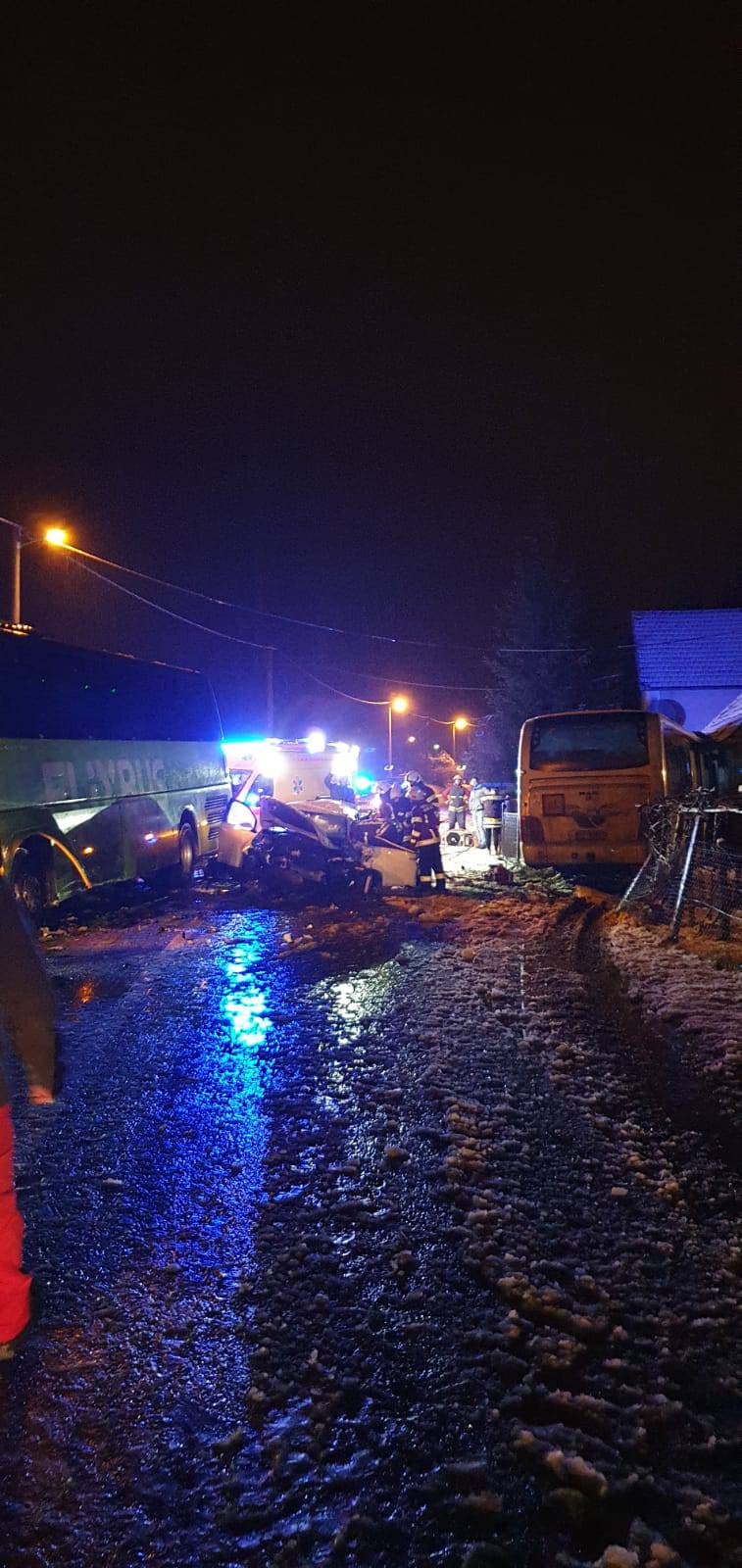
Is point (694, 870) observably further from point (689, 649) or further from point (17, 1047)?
point (689, 649)

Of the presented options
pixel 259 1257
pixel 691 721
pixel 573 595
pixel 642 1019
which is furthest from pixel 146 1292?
pixel 573 595

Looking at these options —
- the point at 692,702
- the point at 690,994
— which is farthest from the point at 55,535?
the point at 692,702

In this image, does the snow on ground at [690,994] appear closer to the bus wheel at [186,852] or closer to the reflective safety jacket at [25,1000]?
the reflective safety jacket at [25,1000]

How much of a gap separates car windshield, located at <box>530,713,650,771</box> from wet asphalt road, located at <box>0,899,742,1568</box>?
913 cm

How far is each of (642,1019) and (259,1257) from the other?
4278 mm

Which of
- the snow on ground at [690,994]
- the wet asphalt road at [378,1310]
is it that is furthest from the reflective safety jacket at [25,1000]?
the snow on ground at [690,994]

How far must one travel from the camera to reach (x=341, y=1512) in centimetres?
222

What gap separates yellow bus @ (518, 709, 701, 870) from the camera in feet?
46.7

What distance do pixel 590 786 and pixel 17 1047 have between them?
12.6 metres

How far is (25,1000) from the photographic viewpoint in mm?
2982

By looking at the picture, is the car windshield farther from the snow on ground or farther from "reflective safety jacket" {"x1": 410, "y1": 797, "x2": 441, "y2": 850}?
the snow on ground

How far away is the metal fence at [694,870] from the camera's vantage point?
920 cm

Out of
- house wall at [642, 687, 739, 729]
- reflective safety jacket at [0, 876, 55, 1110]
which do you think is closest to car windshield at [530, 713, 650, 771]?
reflective safety jacket at [0, 876, 55, 1110]

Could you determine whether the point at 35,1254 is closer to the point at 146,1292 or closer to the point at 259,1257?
the point at 146,1292
